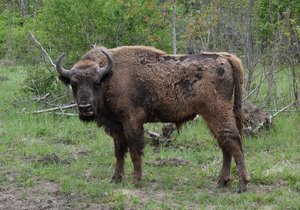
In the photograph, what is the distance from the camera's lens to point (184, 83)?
877cm

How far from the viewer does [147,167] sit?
9797 mm

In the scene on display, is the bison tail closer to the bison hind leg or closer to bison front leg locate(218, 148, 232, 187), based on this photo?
the bison hind leg

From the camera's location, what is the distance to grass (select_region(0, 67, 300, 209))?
794 cm

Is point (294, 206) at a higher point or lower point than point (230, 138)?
lower

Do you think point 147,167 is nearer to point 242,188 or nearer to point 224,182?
point 224,182

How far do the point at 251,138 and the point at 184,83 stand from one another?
342cm

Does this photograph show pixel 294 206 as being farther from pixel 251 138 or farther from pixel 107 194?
pixel 251 138

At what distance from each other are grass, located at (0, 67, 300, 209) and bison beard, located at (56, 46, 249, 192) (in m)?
0.49

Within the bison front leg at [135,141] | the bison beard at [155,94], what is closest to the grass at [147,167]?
the bison front leg at [135,141]

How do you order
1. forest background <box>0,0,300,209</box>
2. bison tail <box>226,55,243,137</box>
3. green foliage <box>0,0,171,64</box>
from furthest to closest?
green foliage <box>0,0,171,64</box> → bison tail <box>226,55,243,137</box> → forest background <box>0,0,300,209</box>

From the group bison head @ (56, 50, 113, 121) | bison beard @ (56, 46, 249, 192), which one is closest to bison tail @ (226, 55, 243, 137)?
bison beard @ (56, 46, 249, 192)

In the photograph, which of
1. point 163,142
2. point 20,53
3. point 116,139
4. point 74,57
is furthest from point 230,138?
point 20,53

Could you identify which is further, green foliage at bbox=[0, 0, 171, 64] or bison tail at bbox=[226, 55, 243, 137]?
green foliage at bbox=[0, 0, 171, 64]

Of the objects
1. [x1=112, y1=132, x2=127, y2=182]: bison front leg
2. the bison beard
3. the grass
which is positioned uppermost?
the bison beard
